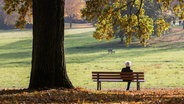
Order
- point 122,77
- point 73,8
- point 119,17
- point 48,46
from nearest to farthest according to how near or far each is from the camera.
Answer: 1. point 48,46
2. point 122,77
3. point 119,17
4. point 73,8

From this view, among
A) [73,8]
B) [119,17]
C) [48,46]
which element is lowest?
[48,46]

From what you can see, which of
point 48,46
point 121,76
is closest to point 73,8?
point 121,76

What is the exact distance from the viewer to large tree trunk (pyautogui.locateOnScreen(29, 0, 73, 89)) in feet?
42.6

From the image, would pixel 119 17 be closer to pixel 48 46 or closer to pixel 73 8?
pixel 48 46

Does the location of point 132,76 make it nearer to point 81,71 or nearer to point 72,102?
point 72,102

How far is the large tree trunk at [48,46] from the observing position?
13.0m

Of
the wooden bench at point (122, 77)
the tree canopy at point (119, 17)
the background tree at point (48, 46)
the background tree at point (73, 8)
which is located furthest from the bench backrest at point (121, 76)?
the background tree at point (73, 8)

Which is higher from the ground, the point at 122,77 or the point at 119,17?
the point at 119,17

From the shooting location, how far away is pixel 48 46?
13.1 m

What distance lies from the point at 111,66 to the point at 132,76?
18.6m

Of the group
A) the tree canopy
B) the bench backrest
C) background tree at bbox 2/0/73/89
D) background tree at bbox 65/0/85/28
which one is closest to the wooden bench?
the bench backrest

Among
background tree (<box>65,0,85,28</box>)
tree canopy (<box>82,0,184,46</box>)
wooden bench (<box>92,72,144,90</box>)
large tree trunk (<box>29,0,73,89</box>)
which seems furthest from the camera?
background tree (<box>65,0,85,28</box>)

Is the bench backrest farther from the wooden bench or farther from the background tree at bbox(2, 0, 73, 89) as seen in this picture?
the background tree at bbox(2, 0, 73, 89)

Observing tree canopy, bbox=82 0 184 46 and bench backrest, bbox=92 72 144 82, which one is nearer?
bench backrest, bbox=92 72 144 82
